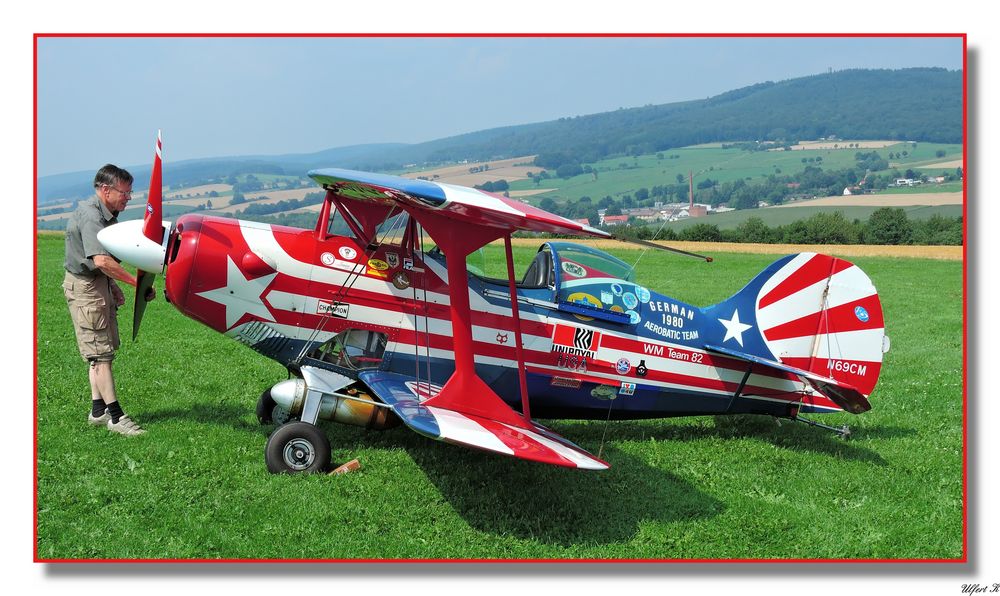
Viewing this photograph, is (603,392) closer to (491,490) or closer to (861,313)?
(491,490)

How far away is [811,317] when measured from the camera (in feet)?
25.6

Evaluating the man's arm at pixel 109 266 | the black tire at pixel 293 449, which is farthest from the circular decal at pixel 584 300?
the man's arm at pixel 109 266

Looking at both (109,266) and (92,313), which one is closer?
(109,266)

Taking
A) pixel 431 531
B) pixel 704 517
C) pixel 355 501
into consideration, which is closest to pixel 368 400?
pixel 355 501

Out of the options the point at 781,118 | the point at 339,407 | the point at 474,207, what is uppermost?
the point at 781,118

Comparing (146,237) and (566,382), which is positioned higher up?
(146,237)

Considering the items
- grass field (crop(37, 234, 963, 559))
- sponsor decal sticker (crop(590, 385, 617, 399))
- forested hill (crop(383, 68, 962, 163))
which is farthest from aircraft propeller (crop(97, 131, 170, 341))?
forested hill (crop(383, 68, 962, 163))

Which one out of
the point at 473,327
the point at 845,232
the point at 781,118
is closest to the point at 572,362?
the point at 473,327

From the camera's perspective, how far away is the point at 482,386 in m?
5.98

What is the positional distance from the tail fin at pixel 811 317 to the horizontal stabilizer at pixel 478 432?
2965 millimetres

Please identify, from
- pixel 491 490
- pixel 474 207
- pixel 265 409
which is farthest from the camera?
pixel 265 409

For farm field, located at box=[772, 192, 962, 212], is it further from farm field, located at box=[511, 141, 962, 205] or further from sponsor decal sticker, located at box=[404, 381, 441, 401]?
sponsor decal sticker, located at box=[404, 381, 441, 401]

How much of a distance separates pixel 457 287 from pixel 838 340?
429 centimetres

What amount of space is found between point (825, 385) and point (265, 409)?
562 centimetres
